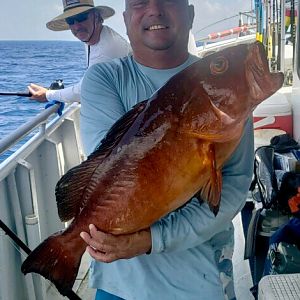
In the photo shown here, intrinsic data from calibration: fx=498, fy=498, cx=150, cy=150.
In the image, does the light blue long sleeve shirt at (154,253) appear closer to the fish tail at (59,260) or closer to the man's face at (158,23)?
the man's face at (158,23)

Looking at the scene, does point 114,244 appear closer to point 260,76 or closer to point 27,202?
point 260,76

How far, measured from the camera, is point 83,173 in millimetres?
1440

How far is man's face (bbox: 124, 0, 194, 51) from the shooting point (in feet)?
5.25

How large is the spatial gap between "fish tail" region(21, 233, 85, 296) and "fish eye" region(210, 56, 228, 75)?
0.63m

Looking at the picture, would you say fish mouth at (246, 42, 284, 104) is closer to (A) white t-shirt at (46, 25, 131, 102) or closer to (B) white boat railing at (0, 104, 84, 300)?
(B) white boat railing at (0, 104, 84, 300)

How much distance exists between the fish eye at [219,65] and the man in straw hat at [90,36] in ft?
8.88

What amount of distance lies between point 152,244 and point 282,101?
12.1ft

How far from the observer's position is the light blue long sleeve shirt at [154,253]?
159 cm

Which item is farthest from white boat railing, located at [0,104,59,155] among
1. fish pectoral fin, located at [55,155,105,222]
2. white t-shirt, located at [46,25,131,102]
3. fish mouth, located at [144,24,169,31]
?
fish mouth, located at [144,24,169,31]

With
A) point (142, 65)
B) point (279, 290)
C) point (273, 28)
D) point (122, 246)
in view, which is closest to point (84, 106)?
point (142, 65)

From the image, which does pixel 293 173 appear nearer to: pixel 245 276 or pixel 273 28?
pixel 245 276

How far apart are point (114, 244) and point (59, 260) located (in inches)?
7.5

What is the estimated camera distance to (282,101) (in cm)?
484

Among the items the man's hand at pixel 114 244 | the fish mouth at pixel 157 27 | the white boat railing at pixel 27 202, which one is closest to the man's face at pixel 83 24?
the white boat railing at pixel 27 202
